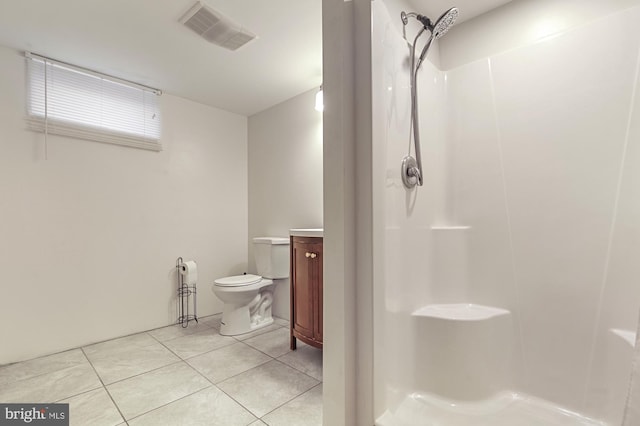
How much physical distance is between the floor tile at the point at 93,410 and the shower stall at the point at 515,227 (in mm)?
1312

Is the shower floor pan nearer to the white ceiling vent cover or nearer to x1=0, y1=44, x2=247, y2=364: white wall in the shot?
the white ceiling vent cover

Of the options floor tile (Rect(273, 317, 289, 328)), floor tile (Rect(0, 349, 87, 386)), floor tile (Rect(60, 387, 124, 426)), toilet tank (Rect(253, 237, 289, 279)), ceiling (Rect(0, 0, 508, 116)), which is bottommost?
floor tile (Rect(273, 317, 289, 328))

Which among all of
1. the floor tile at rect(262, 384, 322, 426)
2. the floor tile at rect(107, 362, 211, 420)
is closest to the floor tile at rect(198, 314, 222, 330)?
the floor tile at rect(107, 362, 211, 420)

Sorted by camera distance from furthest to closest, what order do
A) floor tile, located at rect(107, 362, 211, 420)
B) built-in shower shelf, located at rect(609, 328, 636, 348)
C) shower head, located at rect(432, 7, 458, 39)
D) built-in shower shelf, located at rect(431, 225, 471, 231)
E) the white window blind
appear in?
1. the white window blind
2. built-in shower shelf, located at rect(431, 225, 471, 231)
3. floor tile, located at rect(107, 362, 211, 420)
4. shower head, located at rect(432, 7, 458, 39)
5. built-in shower shelf, located at rect(609, 328, 636, 348)

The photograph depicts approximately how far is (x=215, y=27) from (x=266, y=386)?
2.21 m

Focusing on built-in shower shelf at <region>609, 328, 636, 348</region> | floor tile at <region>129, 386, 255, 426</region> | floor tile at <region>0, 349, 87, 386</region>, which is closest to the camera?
built-in shower shelf at <region>609, 328, 636, 348</region>

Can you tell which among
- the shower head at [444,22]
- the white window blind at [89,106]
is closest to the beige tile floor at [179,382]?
the white window blind at [89,106]

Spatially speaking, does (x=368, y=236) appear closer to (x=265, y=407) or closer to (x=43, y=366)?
(x=265, y=407)

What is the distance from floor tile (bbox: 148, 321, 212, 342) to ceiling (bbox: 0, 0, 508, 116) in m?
2.21

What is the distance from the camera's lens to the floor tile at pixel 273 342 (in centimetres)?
218

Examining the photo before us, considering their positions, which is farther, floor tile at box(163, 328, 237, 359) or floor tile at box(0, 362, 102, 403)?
floor tile at box(163, 328, 237, 359)

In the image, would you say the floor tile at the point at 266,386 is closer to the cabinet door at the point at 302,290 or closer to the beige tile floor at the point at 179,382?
the beige tile floor at the point at 179,382

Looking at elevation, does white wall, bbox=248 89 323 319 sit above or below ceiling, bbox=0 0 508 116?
below

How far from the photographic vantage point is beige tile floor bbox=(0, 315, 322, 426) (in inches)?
56.6
